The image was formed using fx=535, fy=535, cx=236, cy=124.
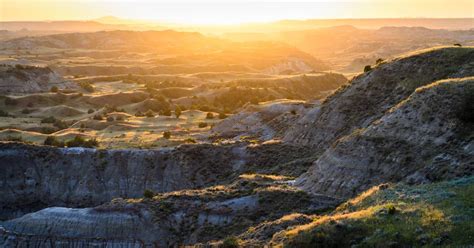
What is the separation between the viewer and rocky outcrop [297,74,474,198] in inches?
1131

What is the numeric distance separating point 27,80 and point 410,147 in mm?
88527

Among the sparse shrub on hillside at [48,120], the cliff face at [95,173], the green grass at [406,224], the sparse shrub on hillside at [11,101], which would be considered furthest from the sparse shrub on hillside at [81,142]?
the green grass at [406,224]

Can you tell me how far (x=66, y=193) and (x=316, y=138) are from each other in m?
22.5

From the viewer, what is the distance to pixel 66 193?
47219 mm

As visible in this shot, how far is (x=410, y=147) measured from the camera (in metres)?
31.0

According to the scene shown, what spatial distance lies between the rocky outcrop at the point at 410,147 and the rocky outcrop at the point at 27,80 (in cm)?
7912

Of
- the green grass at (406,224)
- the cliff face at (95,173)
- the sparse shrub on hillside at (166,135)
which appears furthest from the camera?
the sparse shrub on hillside at (166,135)

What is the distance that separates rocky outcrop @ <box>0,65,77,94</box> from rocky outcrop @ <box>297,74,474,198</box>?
3115 inches

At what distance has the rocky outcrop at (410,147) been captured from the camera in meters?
28.7

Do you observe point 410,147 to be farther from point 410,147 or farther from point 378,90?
point 378,90

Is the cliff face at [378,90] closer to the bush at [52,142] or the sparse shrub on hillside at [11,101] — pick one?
the bush at [52,142]

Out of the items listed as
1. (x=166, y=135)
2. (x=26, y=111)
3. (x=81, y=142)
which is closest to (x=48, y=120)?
(x=26, y=111)

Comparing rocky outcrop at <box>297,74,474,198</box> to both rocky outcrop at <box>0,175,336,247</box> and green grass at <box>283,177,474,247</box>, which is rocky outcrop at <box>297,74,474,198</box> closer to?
rocky outcrop at <box>0,175,336,247</box>

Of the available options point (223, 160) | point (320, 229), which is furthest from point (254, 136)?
point (320, 229)
